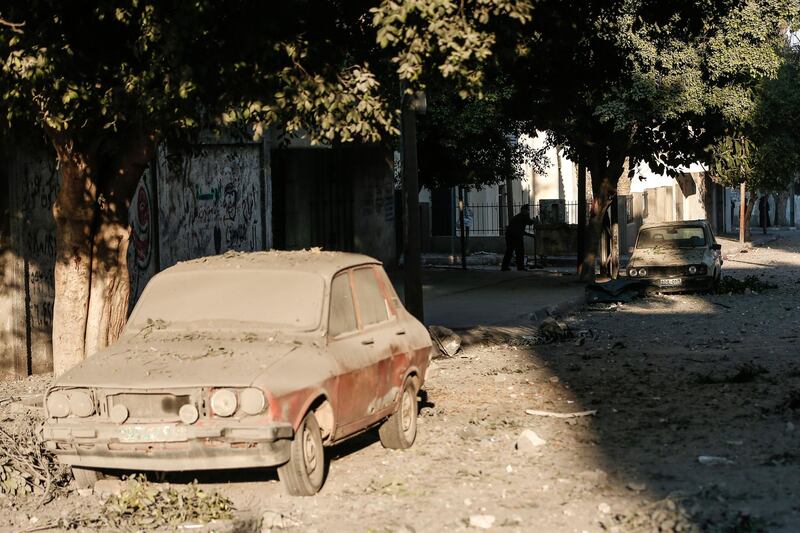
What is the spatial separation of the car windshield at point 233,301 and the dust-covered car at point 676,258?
15.7m

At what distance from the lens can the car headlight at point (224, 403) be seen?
732 centimetres

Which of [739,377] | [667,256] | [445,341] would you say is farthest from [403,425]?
[667,256]

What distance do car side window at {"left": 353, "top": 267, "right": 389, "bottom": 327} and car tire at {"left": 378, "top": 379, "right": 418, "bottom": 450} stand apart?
58 centimetres

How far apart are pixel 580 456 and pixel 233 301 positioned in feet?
8.83

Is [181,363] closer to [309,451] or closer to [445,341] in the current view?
[309,451]

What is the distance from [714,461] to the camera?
332 inches

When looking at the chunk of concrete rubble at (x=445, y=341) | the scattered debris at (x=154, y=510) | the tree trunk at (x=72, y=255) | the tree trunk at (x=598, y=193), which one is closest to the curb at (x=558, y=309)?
the tree trunk at (x=598, y=193)

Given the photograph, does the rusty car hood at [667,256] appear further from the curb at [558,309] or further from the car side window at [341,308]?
the car side window at [341,308]

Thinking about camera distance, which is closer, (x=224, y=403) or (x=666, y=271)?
(x=224, y=403)

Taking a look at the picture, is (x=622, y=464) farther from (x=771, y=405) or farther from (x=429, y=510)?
(x=771, y=405)

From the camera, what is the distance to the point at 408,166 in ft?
51.6

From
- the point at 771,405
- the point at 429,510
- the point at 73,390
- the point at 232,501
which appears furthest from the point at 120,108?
the point at 771,405

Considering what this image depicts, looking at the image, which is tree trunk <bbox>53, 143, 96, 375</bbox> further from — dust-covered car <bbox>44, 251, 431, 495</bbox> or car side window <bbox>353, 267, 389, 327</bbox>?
car side window <bbox>353, 267, 389, 327</bbox>

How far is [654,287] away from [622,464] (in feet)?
50.4
